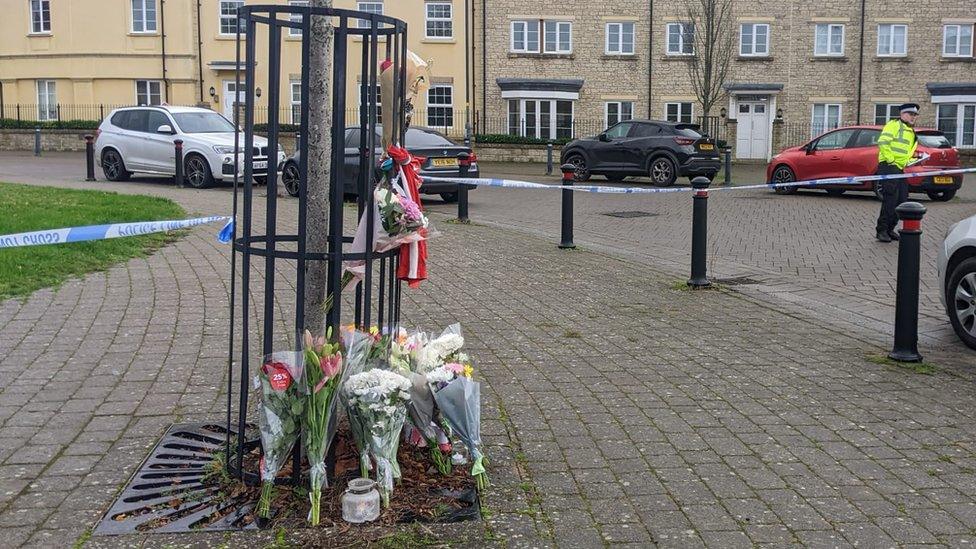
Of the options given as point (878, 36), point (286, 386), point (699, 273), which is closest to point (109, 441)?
point (286, 386)

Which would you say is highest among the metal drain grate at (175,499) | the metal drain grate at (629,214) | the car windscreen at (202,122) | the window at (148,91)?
A: the window at (148,91)

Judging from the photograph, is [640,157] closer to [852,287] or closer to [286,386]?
[852,287]

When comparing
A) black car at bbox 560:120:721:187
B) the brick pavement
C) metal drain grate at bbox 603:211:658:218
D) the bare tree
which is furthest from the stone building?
the brick pavement

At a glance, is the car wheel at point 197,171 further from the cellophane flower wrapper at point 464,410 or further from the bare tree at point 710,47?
the bare tree at point 710,47

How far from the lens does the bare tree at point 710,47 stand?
39469 mm

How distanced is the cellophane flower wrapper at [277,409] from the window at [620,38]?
39830mm

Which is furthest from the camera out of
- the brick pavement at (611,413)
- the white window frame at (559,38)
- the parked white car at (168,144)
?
the white window frame at (559,38)

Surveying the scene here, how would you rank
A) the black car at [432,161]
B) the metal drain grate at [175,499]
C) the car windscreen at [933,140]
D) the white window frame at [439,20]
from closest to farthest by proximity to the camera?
the metal drain grate at [175,499]
the black car at [432,161]
the car windscreen at [933,140]
the white window frame at [439,20]

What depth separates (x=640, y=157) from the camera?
26.2 metres

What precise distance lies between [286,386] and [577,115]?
39028 mm

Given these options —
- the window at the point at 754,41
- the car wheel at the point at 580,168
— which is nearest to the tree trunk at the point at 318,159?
the car wheel at the point at 580,168

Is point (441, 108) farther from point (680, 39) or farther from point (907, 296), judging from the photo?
point (907, 296)

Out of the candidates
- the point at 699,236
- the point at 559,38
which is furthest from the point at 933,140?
the point at 559,38

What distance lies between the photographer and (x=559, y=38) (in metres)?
42.2
